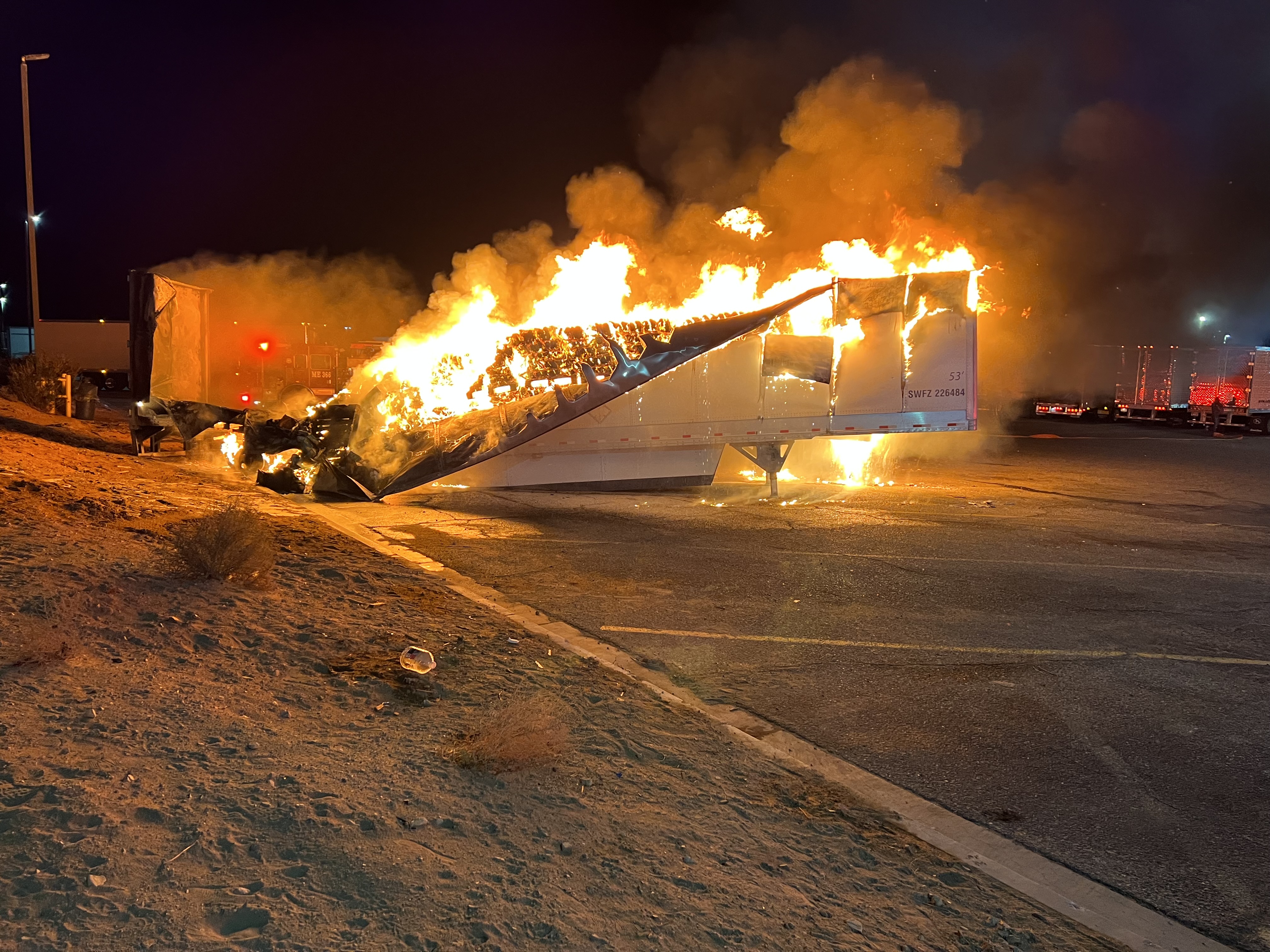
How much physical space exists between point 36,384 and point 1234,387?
31.6 metres

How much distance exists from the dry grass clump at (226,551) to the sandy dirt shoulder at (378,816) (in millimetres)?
458

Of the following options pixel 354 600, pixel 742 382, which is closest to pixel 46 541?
pixel 354 600

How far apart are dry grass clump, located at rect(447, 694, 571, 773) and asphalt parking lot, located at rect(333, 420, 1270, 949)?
134 cm

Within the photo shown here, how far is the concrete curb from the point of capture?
3.30 m

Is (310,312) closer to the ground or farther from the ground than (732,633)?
farther from the ground

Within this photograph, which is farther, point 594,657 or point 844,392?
point 844,392

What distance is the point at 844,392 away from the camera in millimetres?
12680

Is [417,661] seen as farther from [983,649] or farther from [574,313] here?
[574,313]

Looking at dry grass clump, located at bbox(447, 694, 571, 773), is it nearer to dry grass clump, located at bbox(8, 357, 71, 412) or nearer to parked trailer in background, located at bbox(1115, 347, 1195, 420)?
dry grass clump, located at bbox(8, 357, 71, 412)

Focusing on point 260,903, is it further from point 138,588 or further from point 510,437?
point 510,437

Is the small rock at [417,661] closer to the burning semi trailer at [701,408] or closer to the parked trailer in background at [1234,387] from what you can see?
the burning semi trailer at [701,408]

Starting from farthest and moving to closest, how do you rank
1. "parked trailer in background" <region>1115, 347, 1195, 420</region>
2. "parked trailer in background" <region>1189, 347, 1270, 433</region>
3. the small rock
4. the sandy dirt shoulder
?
"parked trailer in background" <region>1115, 347, 1195, 420</region> < "parked trailer in background" <region>1189, 347, 1270, 433</region> < the small rock < the sandy dirt shoulder

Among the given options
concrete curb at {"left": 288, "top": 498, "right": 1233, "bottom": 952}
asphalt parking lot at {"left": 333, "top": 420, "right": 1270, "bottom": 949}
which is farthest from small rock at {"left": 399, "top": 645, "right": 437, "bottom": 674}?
asphalt parking lot at {"left": 333, "top": 420, "right": 1270, "bottom": 949}

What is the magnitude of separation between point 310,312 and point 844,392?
47.8 ft
